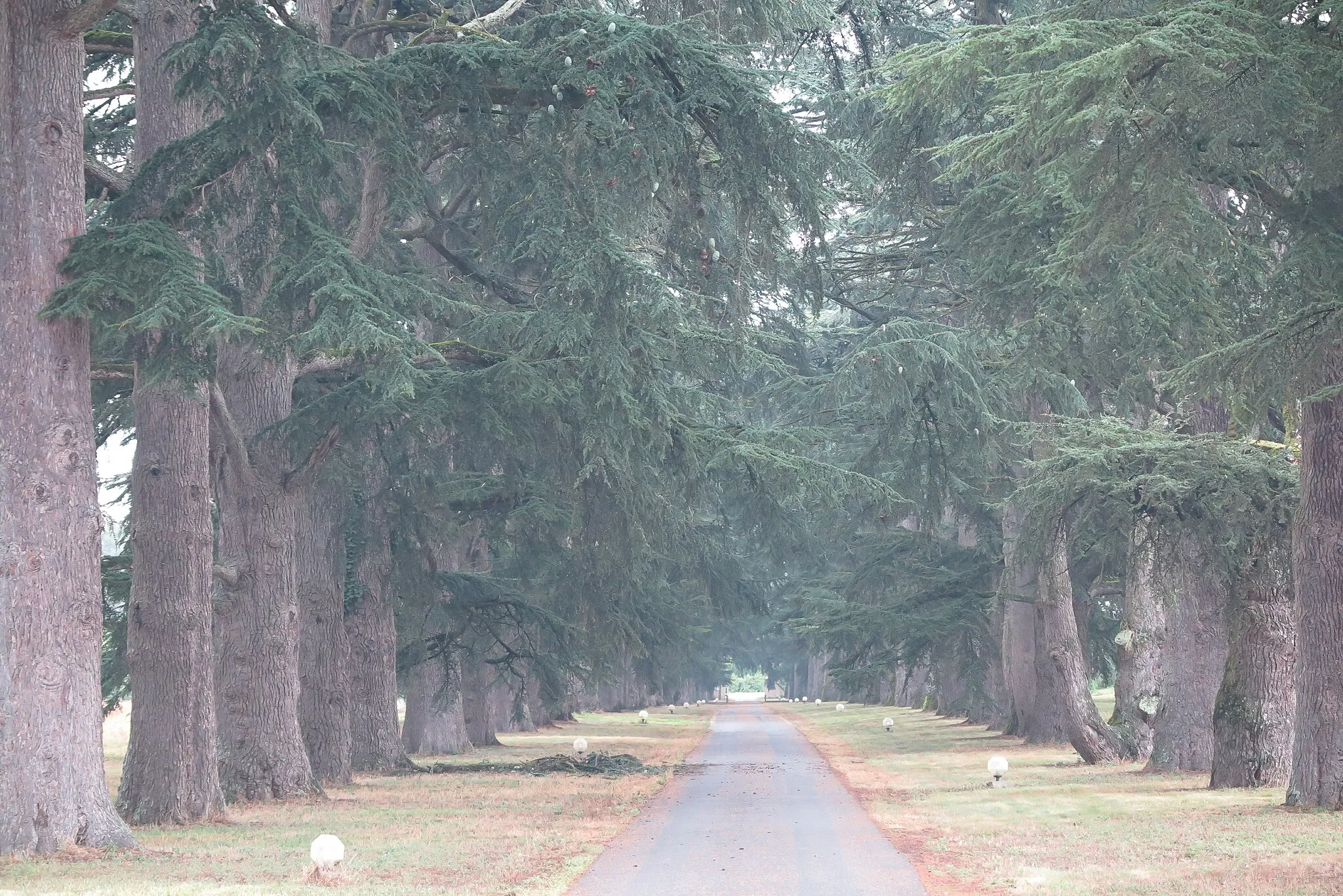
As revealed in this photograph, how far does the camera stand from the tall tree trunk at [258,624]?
17.2 meters

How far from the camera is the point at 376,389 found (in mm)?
17297

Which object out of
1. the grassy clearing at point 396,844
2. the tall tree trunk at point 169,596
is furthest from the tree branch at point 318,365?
the grassy clearing at point 396,844

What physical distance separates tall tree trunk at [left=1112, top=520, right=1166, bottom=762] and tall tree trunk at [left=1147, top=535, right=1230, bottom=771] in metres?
2.23

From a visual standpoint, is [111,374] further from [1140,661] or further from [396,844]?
[1140,661]

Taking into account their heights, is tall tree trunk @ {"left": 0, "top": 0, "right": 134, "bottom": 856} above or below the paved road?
above

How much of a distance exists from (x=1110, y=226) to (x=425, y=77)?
685 cm

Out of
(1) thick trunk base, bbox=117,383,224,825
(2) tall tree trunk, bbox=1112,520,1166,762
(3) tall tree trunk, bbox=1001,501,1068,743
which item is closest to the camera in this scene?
(1) thick trunk base, bbox=117,383,224,825

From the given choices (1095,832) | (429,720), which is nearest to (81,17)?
(1095,832)

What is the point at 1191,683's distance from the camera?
20.0 meters

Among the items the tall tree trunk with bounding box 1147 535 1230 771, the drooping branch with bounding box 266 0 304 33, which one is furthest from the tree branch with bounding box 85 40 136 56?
the tall tree trunk with bounding box 1147 535 1230 771

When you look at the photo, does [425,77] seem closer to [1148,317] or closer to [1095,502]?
[1148,317]

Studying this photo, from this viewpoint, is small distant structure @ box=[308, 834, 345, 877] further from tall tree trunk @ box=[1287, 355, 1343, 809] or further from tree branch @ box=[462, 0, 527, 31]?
tall tree trunk @ box=[1287, 355, 1343, 809]

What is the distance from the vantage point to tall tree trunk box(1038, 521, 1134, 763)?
23.4 m

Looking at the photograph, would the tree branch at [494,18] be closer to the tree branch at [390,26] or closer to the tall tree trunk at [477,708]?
the tree branch at [390,26]
